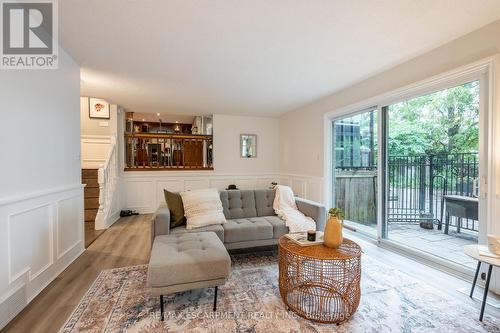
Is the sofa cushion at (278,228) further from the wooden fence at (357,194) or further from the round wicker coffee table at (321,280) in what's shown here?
the wooden fence at (357,194)

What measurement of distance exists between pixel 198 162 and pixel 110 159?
77.7 inches

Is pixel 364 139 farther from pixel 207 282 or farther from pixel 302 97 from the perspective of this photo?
pixel 207 282

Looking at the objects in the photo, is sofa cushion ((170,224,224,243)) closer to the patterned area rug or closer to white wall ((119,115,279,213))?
the patterned area rug

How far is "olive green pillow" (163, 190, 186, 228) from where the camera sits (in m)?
2.83

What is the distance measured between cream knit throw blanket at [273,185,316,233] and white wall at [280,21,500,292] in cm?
127

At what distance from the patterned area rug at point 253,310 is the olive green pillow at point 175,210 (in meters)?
0.71

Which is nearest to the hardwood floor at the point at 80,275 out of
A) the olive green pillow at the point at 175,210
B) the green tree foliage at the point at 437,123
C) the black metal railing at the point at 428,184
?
the olive green pillow at the point at 175,210

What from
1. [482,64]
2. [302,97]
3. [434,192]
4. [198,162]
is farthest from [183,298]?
[198,162]

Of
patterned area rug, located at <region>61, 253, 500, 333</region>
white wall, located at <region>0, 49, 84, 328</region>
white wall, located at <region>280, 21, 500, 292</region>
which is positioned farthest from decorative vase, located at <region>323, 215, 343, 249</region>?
white wall, located at <region>0, 49, 84, 328</region>

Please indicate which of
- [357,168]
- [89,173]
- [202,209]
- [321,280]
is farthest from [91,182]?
[357,168]

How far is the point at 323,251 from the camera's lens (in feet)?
6.10

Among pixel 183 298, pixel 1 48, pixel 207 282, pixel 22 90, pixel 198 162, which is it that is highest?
pixel 1 48

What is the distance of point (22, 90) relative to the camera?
1940 mm

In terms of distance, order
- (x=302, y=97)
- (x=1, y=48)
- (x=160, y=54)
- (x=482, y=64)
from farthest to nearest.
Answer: (x=302, y=97) < (x=160, y=54) < (x=482, y=64) < (x=1, y=48)
